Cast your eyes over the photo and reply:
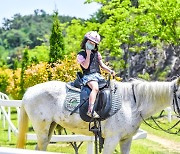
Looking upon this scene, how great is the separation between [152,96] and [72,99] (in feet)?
3.26

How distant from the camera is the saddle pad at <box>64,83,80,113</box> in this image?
18.7 ft

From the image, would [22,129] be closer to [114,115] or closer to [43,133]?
[43,133]

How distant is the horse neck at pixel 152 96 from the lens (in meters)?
5.63

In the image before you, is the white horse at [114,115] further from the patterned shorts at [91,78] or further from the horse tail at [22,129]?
the patterned shorts at [91,78]

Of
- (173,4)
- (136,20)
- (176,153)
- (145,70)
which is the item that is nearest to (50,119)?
(176,153)

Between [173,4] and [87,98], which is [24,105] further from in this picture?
[173,4]

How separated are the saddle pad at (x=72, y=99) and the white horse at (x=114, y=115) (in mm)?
72

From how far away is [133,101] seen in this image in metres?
5.73

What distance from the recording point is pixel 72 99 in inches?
226

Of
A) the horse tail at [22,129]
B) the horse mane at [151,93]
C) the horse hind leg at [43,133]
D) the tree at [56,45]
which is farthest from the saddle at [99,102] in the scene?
the tree at [56,45]

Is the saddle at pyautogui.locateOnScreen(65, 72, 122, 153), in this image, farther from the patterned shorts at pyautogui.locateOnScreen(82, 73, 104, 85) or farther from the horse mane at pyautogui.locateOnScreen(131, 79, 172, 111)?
the horse mane at pyautogui.locateOnScreen(131, 79, 172, 111)

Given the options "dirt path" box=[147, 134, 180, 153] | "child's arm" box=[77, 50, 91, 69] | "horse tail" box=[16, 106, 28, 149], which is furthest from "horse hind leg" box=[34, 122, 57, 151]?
"dirt path" box=[147, 134, 180, 153]

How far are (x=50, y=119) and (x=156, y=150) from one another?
4845 mm

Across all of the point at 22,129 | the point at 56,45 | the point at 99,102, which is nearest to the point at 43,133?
the point at 22,129
